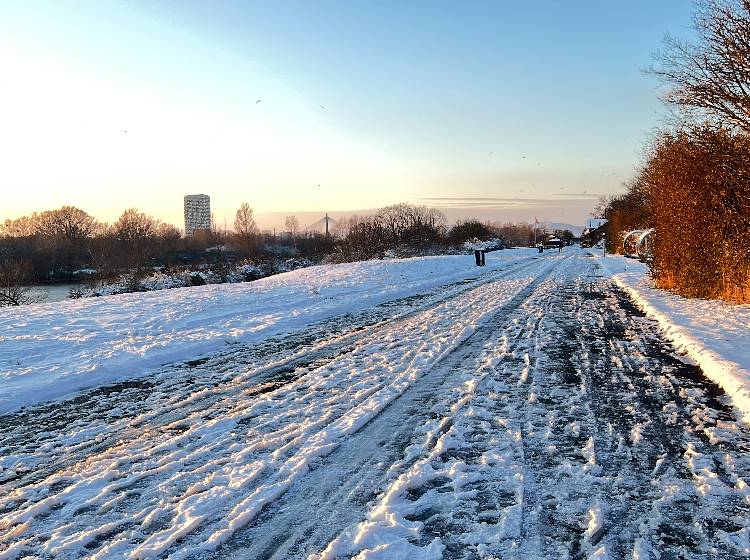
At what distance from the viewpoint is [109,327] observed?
9.91 meters

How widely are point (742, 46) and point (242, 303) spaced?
1298 cm

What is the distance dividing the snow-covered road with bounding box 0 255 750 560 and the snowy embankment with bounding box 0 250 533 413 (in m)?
0.69

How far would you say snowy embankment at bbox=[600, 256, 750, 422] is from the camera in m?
5.66

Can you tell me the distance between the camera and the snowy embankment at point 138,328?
6703 millimetres

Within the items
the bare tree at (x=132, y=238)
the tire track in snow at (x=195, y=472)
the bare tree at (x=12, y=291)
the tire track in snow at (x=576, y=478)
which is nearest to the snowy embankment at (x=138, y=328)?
the tire track in snow at (x=195, y=472)

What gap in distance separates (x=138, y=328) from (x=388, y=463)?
7.69 metres

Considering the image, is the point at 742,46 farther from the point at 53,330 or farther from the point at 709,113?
the point at 53,330

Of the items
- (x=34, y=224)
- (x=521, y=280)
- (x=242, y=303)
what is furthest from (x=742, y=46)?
(x=34, y=224)

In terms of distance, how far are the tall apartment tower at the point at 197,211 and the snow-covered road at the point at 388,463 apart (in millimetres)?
191502

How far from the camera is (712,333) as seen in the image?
8.16 m

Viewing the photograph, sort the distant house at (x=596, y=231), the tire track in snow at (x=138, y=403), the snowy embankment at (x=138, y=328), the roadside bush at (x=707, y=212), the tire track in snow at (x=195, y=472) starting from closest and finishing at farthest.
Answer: the tire track in snow at (x=195, y=472) < the tire track in snow at (x=138, y=403) < the snowy embankment at (x=138, y=328) < the roadside bush at (x=707, y=212) < the distant house at (x=596, y=231)

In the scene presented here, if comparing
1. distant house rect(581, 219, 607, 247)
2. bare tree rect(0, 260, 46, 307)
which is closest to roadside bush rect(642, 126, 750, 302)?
bare tree rect(0, 260, 46, 307)

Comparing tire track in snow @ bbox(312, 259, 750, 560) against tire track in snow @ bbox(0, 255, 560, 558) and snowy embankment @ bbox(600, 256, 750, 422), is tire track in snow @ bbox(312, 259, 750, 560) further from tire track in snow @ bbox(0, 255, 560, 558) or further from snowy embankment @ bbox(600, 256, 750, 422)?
tire track in snow @ bbox(0, 255, 560, 558)

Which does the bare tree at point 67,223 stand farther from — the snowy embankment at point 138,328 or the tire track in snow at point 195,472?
the tire track in snow at point 195,472
